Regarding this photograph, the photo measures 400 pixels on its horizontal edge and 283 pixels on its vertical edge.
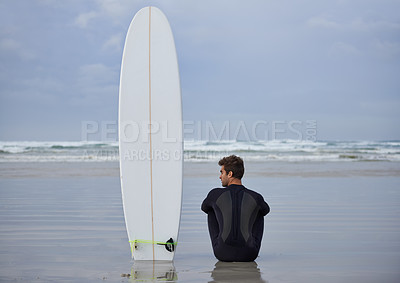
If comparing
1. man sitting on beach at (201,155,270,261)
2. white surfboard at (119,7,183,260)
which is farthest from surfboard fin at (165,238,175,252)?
man sitting on beach at (201,155,270,261)

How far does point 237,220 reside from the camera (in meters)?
3.82

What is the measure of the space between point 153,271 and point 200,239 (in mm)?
1311

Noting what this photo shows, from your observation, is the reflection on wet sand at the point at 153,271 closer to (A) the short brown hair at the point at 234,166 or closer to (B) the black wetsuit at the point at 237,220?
(B) the black wetsuit at the point at 237,220

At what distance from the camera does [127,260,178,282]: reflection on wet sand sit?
11.4 feet

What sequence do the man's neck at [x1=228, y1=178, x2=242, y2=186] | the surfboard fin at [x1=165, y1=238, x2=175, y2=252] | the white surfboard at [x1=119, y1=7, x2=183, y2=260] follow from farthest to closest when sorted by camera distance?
1. the white surfboard at [x1=119, y1=7, x2=183, y2=260]
2. the surfboard fin at [x1=165, y1=238, x2=175, y2=252]
3. the man's neck at [x1=228, y1=178, x2=242, y2=186]

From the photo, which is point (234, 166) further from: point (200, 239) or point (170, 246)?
point (200, 239)

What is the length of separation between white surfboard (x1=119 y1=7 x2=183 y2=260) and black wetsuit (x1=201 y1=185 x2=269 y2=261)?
530 mm

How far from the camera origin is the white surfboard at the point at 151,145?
432 cm

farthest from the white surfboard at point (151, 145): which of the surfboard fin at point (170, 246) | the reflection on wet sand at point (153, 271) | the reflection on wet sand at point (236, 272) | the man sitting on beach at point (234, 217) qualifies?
the reflection on wet sand at point (236, 272)

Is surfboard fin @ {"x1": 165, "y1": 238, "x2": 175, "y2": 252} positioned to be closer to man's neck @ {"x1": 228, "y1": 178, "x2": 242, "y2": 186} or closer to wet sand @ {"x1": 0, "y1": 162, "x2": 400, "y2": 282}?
wet sand @ {"x1": 0, "y1": 162, "x2": 400, "y2": 282}

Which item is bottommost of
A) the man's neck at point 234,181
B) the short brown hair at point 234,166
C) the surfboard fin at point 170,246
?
the surfboard fin at point 170,246

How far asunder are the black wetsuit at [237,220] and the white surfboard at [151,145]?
1.74 ft

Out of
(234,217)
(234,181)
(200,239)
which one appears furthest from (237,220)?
(200,239)

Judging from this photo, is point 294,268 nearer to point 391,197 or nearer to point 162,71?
point 162,71
